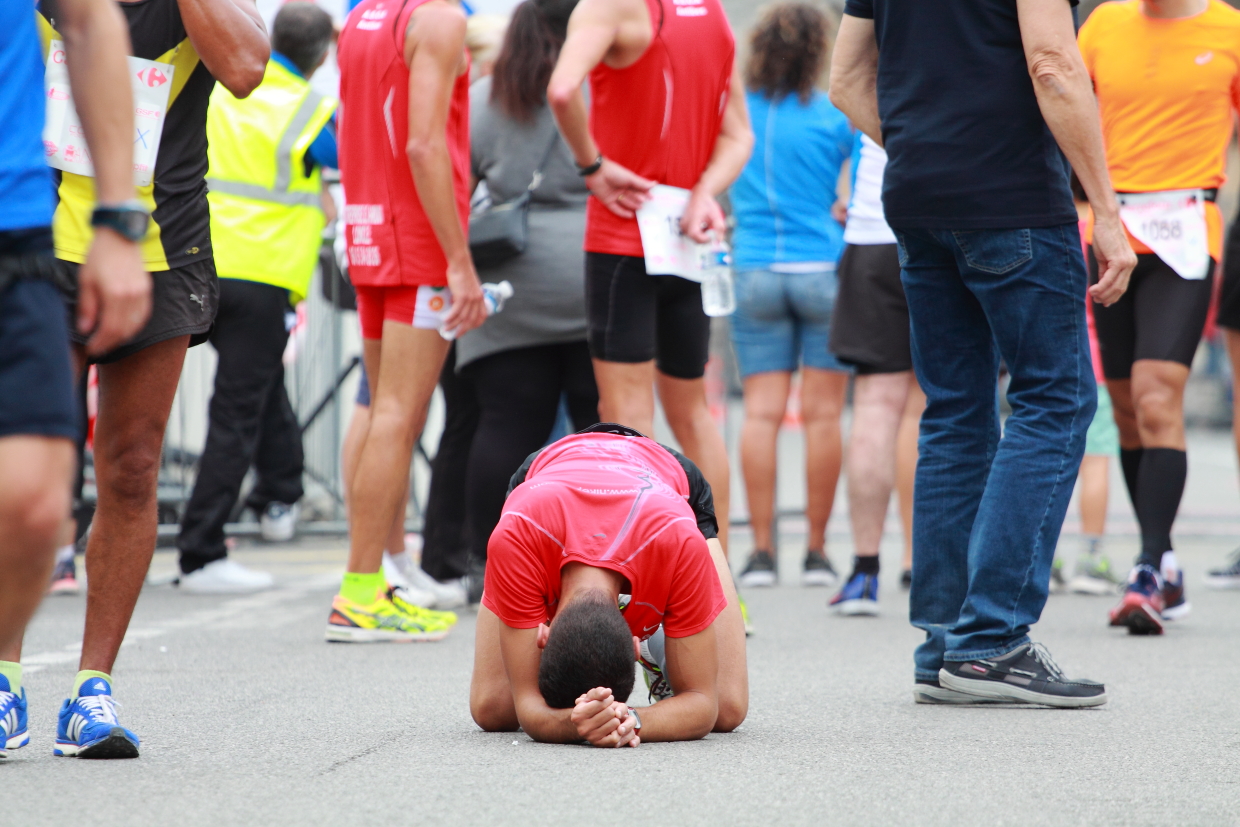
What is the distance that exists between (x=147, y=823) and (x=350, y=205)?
2981 mm

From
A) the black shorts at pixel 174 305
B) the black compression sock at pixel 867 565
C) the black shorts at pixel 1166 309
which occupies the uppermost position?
the black shorts at pixel 174 305

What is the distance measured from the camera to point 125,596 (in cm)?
315

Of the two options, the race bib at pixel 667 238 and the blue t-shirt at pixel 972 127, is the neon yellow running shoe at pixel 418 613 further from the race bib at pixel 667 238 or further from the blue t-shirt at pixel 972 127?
the blue t-shirt at pixel 972 127

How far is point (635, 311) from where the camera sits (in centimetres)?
483

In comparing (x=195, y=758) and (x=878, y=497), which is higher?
(x=195, y=758)

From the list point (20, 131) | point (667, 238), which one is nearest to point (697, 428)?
point (667, 238)

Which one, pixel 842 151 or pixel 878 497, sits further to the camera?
pixel 842 151

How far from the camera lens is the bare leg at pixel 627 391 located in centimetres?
481

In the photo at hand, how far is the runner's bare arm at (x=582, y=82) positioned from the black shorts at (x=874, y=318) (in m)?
1.22

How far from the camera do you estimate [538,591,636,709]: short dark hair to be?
2951 mm

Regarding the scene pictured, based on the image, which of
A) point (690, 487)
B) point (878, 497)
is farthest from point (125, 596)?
point (878, 497)

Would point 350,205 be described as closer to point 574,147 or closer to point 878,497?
point 574,147

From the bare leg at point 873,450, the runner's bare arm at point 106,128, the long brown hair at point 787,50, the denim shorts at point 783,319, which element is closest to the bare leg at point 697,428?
the bare leg at point 873,450

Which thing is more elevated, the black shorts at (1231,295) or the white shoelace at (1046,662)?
the black shorts at (1231,295)
